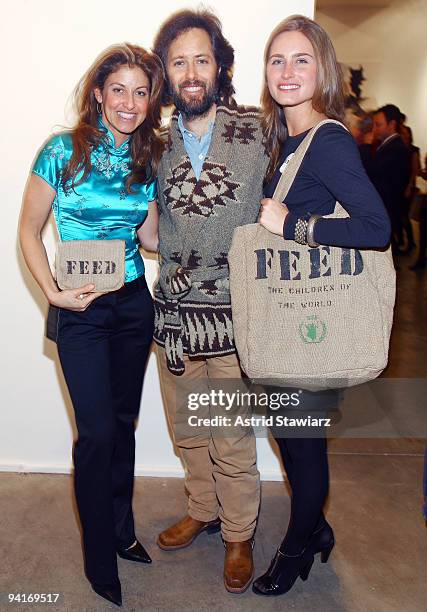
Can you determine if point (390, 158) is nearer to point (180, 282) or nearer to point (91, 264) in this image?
point (180, 282)

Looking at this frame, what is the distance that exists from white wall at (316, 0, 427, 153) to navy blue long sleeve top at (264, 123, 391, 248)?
1428 millimetres

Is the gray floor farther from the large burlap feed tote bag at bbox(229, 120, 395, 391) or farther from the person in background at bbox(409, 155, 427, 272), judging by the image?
the person in background at bbox(409, 155, 427, 272)

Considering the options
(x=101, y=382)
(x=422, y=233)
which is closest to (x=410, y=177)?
(x=422, y=233)

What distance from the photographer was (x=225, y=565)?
7.44 ft

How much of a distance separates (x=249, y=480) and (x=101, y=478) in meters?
0.53

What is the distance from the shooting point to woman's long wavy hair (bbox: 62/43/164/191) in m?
1.93

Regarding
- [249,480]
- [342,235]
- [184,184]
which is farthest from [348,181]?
[249,480]

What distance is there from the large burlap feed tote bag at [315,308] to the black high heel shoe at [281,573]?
69 centimetres

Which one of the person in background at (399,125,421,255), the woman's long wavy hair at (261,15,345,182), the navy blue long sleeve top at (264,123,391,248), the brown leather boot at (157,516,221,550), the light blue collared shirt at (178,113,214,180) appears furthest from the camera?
the person in background at (399,125,421,255)

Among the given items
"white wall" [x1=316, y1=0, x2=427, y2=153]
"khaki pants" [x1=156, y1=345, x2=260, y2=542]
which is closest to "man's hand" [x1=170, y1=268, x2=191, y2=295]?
"khaki pants" [x1=156, y1=345, x2=260, y2=542]

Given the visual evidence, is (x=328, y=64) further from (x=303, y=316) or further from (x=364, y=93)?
(x=364, y=93)

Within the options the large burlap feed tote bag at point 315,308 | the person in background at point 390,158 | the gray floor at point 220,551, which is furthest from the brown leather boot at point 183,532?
the person in background at point 390,158

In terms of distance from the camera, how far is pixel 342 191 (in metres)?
1.65

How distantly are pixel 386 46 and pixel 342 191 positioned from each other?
1662mm
